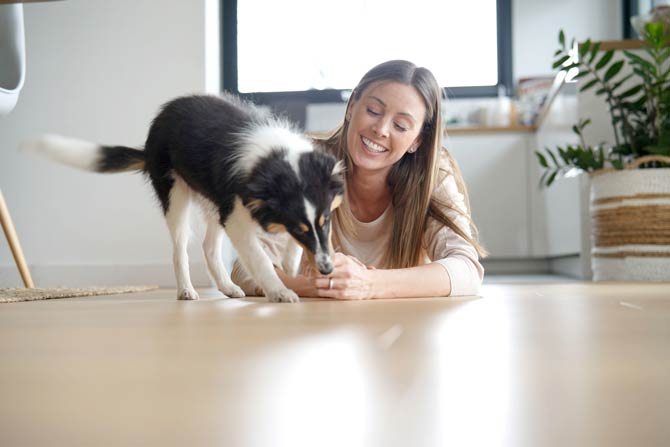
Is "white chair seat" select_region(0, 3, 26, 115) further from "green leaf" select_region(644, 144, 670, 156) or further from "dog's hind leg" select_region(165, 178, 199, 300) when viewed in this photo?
"green leaf" select_region(644, 144, 670, 156)

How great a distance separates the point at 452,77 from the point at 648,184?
3.13 metres

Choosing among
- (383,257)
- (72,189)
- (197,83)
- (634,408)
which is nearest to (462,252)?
(383,257)

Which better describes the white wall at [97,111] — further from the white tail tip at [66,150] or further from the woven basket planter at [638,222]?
the woven basket planter at [638,222]

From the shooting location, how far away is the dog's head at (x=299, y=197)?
138 cm

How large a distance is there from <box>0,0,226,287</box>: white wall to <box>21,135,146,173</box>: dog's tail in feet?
6.67

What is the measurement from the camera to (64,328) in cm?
95

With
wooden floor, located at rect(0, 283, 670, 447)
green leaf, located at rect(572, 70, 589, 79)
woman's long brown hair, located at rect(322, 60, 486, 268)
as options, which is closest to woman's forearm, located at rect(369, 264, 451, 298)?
woman's long brown hair, located at rect(322, 60, 486, 268)

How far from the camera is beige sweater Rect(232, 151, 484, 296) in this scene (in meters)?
1.72

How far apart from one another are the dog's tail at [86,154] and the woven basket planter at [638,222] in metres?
2.01

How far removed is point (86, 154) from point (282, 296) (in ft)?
2.29

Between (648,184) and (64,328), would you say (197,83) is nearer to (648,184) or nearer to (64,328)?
(648,184)

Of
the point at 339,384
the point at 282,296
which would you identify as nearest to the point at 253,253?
the point at 282,296

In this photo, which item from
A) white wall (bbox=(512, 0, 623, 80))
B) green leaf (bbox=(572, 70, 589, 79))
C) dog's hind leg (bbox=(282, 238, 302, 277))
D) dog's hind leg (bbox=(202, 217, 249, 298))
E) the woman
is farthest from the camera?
white wall (bbox=(512, 0, 623, 80))

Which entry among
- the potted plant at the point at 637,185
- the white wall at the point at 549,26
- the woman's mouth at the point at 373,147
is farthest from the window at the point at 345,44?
the woman's mouth at the point at 373,147
